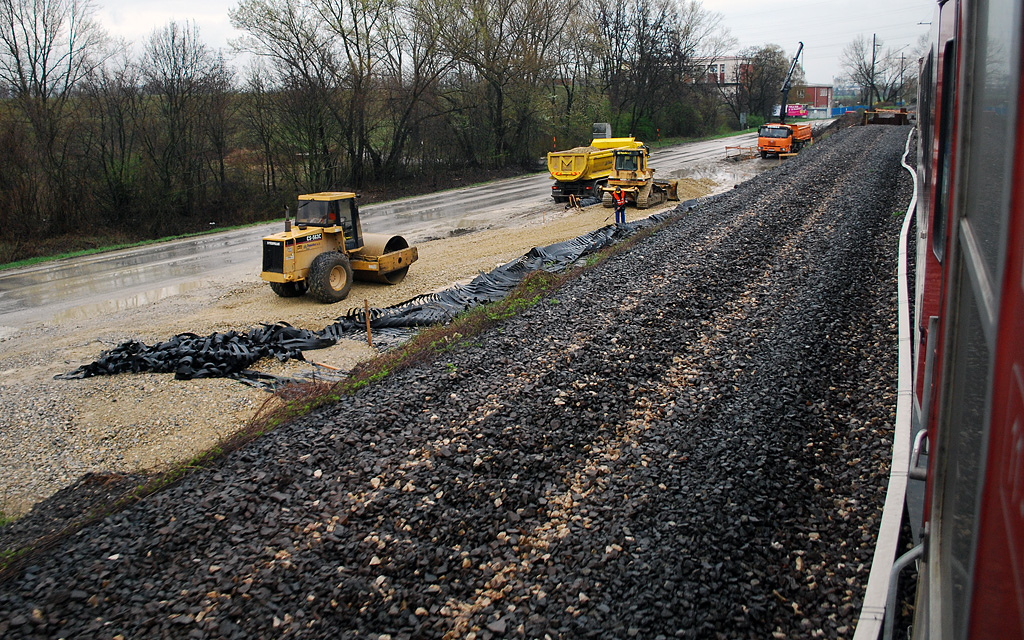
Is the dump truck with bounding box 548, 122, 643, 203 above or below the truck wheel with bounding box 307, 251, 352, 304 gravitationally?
above

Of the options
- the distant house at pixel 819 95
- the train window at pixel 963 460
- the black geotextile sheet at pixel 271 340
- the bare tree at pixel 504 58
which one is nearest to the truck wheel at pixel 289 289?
the black geotextile sheet at pixel 271 340

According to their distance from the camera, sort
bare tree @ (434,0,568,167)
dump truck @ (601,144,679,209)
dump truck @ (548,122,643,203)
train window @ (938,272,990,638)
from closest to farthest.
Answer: train window @ (938,272,990,638), dump truck @ (601,144,679,209), dump truck @ (548,122,643,203), bare tree @ (434,0,568,167)

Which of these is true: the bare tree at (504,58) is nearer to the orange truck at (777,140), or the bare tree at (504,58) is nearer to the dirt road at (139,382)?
the orange truck at (777,140)

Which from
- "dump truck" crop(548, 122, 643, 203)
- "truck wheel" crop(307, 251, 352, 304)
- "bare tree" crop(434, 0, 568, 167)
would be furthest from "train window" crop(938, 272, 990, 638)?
"bare tree" crop(434, 0, 568, 167)

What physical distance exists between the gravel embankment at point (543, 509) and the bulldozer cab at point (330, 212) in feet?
23.0

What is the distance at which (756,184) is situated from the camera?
25.7m

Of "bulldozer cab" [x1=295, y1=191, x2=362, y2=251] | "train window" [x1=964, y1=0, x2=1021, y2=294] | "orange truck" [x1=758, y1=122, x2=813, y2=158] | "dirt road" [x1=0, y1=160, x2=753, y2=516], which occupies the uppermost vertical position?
"orange truck" [x1=758, y1=122, x2=813, y2=158]

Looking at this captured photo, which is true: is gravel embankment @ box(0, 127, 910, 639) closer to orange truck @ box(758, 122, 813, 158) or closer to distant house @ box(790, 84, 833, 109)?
orange truck @ box(758, 122, 813, 158)

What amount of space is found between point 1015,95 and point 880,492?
16.8 feet

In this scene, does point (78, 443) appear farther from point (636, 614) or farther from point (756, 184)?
Result: point (756, 184)

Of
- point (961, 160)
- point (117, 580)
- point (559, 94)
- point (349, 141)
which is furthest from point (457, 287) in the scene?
point (559, 94)

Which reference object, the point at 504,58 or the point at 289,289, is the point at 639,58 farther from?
the point at 289,289

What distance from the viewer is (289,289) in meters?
16.0

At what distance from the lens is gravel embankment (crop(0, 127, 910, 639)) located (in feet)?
15.9
